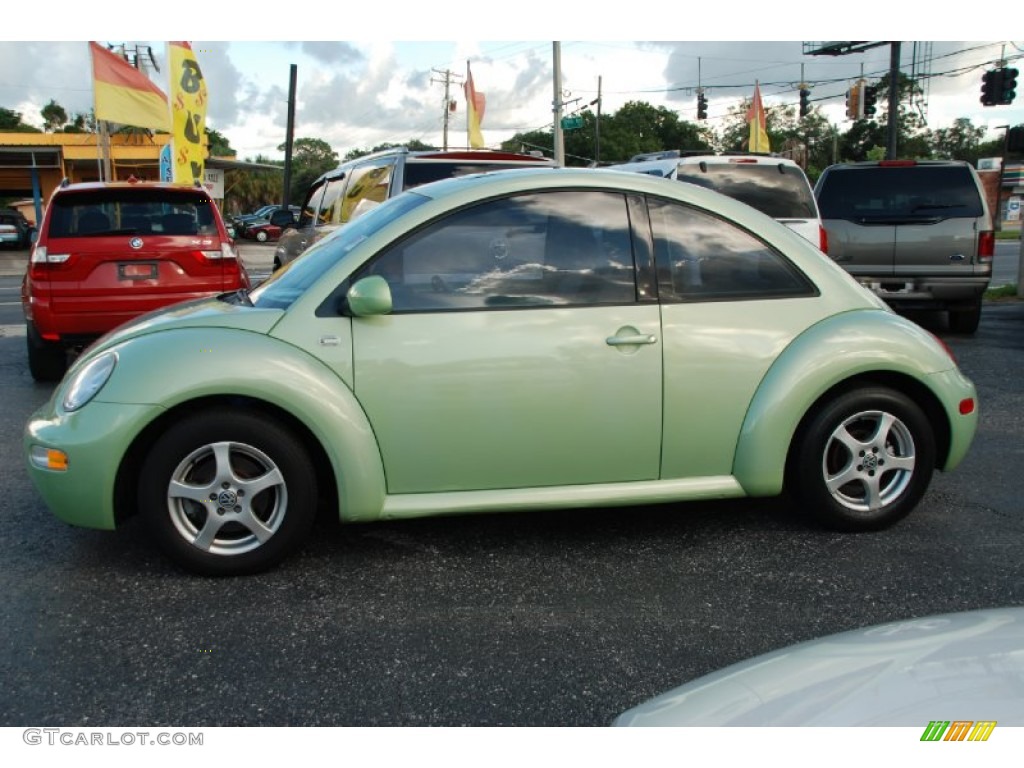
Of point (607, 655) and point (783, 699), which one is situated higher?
point (783, 699)

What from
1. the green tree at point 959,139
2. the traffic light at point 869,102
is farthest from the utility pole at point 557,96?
the green tree at point 959,139

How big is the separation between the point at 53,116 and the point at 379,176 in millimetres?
85100

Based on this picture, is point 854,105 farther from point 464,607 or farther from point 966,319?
point 464,607

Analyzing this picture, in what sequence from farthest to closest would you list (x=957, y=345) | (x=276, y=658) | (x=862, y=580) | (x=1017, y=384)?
(x=957, y=345) < (x=1017, y=384) < (x=862, y=580) < (x=276, y=658)

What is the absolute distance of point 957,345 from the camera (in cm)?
988

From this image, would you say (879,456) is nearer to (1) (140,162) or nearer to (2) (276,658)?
(2) (276,658)

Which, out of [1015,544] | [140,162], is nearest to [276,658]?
[1015,544]


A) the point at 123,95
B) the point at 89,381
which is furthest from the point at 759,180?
the point at 123,95

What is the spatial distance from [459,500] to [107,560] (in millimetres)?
1524

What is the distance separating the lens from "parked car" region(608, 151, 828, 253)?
9156mm

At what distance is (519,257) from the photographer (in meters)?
3.96

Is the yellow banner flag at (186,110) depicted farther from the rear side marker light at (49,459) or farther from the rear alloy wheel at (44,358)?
the rear side marker light at (49,459)

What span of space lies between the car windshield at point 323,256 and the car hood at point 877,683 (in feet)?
8.64

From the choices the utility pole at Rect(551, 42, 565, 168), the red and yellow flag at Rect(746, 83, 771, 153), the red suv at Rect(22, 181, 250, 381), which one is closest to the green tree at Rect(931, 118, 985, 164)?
the red and yellow flag at Rect(746, 83, 771, 153)
